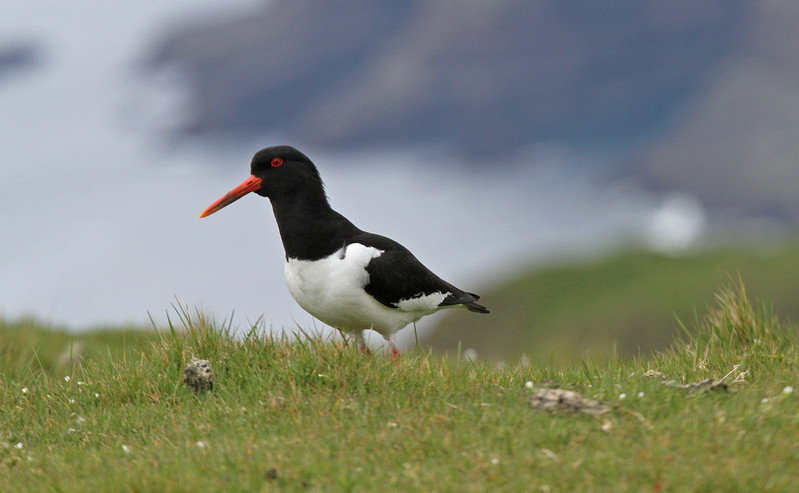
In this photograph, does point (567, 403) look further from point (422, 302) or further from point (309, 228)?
point (309, 228)

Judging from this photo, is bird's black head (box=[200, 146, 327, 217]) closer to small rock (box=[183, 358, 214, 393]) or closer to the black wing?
the black wing

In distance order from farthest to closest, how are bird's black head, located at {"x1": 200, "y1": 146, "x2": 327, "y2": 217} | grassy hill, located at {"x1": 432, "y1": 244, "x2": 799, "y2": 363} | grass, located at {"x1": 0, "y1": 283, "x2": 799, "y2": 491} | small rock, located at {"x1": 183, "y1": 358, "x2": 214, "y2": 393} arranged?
grassy hill, located at {"x1": 432, "y1": 244, "x2": 799, "y2": 363} < bird's black head, located at {"x1": 200, "y1": 146, "x2": 327, "y2": 217} < small rock, located at {"x1": 183, "y1": 358, "x2": 214, "y2": 393} < grass, located at {"x1": 0, "y1": 283, "x2": 799, "y2": 491}

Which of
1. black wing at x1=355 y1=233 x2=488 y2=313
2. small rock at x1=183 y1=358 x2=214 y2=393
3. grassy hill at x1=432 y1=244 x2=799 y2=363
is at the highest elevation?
black wing at x1=355 y1=233 x2=488 y2=313

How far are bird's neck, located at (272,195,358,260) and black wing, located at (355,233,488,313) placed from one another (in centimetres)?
28

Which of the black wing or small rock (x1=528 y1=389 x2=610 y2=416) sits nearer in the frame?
small rock (x1=528 y1=389 x2=610 y2=416)

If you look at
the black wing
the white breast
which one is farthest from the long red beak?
the black wing

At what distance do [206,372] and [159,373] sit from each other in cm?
75

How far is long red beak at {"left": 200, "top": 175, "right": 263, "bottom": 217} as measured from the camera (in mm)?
8594

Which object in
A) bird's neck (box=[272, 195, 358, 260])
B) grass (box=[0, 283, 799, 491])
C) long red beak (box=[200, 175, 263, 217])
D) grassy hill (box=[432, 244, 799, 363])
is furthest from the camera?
grassy hill (box=[432, 244, 799, 363])

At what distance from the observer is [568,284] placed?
52.7 m

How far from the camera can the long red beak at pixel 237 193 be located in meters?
8.59

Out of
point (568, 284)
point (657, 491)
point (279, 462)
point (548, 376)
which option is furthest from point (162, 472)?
point (568, 284)

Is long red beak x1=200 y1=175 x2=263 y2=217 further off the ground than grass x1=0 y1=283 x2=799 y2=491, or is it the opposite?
long red beak x1=200 y1=175 x2=263 y2=217

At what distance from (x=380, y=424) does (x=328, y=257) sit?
248 centimetres
